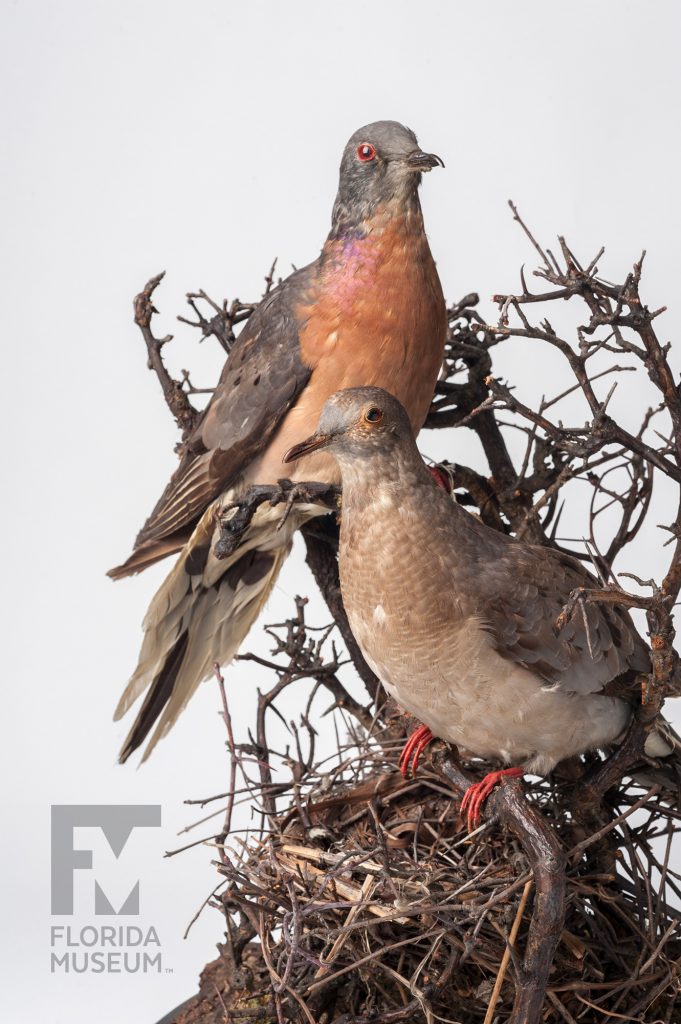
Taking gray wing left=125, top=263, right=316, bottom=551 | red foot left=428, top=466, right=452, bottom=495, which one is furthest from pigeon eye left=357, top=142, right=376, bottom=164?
red foot left=428, top=466, right=452, bottom=495

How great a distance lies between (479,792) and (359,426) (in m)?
0.66

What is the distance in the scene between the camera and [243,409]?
101 inches

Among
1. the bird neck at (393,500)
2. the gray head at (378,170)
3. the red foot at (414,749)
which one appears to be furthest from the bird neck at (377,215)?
the red foot at (414,749)

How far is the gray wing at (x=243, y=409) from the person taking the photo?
8.32ft

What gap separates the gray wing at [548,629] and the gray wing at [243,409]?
1.94 feet

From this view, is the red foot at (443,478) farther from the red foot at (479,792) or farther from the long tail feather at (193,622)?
the red foot at (479,792)

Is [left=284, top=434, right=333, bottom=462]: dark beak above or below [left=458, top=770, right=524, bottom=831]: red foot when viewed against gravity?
above

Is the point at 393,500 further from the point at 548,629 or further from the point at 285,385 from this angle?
the point at 285,385

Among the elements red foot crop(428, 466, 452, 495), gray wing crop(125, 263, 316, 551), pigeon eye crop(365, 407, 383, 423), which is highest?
gray wing crop(125, 263, 316, 551)

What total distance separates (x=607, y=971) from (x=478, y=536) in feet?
2.66

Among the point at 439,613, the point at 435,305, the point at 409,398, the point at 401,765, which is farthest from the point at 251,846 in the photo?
the point at 435,305

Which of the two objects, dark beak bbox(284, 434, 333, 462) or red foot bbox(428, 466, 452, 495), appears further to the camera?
red foot bbox(428, 466, 452, 495)

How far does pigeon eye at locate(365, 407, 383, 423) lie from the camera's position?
2.01 metres

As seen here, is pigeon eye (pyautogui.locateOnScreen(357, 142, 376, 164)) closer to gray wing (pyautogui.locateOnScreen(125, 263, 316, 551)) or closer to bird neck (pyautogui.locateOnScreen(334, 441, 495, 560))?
gray wing (pyautogui.locateOnScreen(125, 263, 316, 551))
